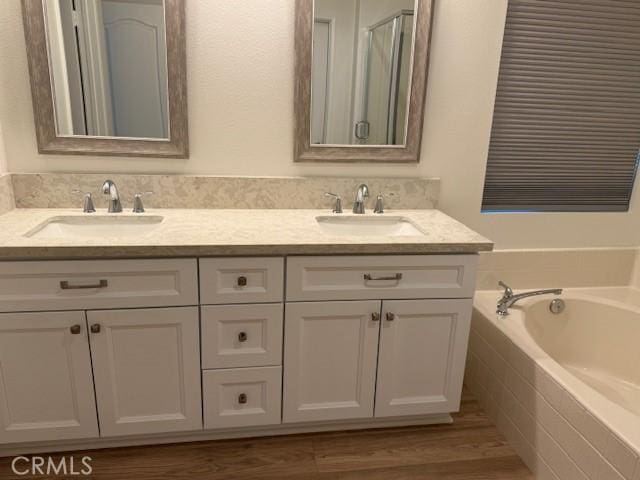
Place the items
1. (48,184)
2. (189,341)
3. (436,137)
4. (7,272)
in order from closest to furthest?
(7,272) < (189,341) < (48,184) < (436,137)

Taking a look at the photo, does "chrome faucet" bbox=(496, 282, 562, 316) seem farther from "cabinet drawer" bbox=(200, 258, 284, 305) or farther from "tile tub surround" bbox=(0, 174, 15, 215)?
"tile tub surround" bbox=(0, 174, 15, 215)

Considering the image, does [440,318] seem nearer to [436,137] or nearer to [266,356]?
[266,356]

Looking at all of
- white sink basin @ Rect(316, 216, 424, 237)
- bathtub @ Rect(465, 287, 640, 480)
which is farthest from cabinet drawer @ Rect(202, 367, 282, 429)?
bathtub @ Rect(465, 287, 640, 480)

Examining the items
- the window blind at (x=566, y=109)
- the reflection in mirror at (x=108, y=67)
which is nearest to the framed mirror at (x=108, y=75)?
the reflection in mirror at (x=108, y=67)

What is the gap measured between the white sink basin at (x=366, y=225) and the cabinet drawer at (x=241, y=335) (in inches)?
18.2

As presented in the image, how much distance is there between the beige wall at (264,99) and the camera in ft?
5.91

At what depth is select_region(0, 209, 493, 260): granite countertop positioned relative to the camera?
143 cm

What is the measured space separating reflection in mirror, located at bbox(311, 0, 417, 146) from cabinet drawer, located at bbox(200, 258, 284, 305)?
673 mm

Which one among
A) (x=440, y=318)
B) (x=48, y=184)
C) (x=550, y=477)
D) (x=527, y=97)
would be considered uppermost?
(x=527, y=97)

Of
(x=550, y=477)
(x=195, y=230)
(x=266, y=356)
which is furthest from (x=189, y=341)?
(x=550, y=477)

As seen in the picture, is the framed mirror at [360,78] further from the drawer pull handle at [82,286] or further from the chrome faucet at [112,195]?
the drawer pull handle at [82,286]

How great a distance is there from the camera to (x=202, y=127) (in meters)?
1.91

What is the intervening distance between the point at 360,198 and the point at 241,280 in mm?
677

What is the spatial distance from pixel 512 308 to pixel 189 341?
1379 millimetres
